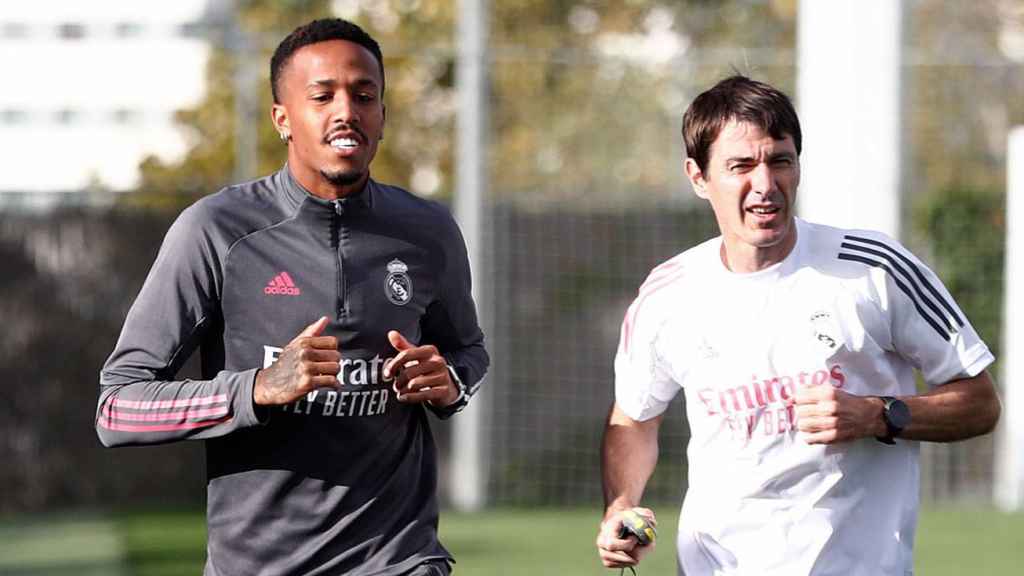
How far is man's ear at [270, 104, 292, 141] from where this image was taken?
16.1 ft

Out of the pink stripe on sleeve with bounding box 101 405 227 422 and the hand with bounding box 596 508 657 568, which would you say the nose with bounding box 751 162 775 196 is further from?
the pink stripe on sleeve with bounding box 101 405 227 422

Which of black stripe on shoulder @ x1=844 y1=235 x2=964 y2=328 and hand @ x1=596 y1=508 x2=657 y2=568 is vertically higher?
black stripe on shoulder @ x1=844 y1=235 x2=964 y2=328

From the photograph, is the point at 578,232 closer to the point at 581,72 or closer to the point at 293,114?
the point at 581,72

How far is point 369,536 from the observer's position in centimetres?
480

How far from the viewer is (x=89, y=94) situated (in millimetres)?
18125

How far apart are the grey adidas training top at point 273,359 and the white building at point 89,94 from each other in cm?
1105

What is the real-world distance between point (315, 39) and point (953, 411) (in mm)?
1860

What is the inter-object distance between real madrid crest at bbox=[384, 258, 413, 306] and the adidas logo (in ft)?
0.80

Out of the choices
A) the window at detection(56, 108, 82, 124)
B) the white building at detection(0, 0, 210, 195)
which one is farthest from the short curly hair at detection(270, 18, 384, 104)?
the window at detection(56, 108, 82, 124)

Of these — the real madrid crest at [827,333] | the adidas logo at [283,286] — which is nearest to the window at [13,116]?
the adidas logo at [283,286]

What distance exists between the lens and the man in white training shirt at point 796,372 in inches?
181

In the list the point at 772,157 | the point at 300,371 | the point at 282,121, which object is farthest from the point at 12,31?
the point at 772,157

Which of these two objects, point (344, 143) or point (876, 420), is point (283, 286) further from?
point (876, 420)

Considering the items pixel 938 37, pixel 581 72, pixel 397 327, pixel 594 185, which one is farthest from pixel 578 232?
pixel 397 327
